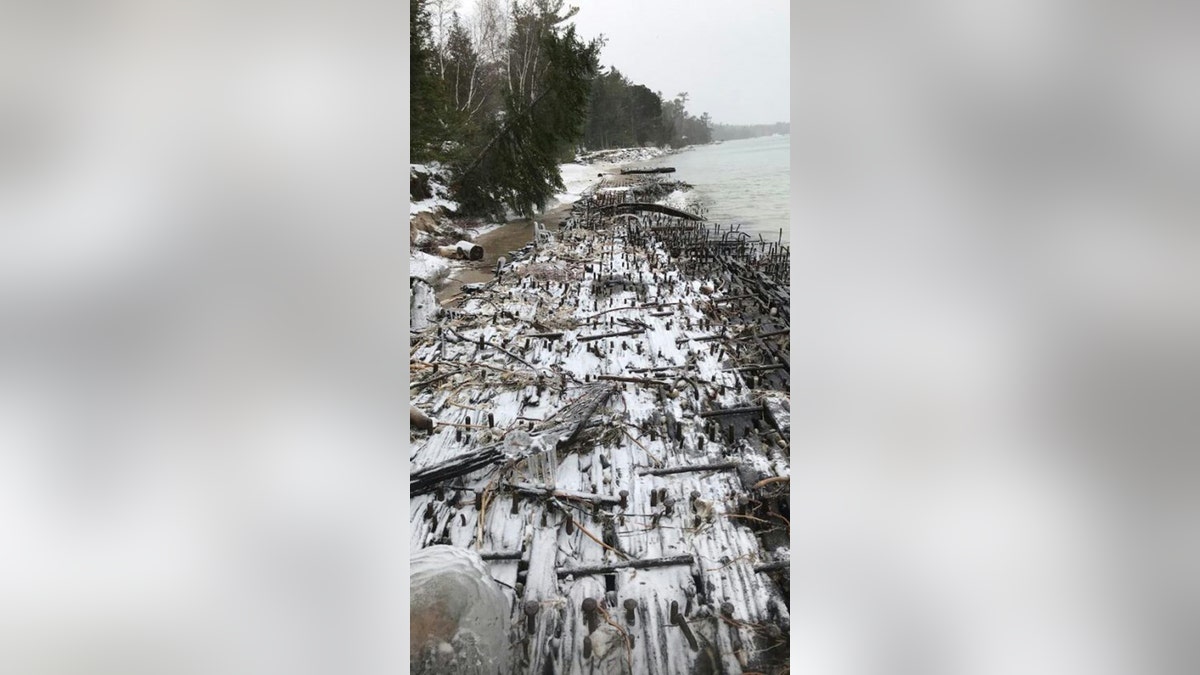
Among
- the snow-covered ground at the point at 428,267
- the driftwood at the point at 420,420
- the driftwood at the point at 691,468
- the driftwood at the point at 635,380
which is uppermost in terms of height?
the snow-covered ground at the point at 428,267

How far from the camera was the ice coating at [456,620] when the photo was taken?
1.57 meters

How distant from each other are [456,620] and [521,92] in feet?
4.38

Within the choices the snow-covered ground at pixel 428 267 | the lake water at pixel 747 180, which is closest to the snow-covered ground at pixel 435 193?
the snow-covered ground at pixel 428 267

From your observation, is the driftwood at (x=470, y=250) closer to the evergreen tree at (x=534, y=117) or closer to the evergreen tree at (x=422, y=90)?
the evergreen tree at (x=534, y=117)

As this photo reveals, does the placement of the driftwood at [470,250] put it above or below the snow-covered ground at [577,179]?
below

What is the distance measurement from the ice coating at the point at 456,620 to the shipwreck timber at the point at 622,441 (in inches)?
1.6

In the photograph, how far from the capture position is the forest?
1.65m

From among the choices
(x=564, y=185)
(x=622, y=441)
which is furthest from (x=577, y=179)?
(x=622, y=441)
